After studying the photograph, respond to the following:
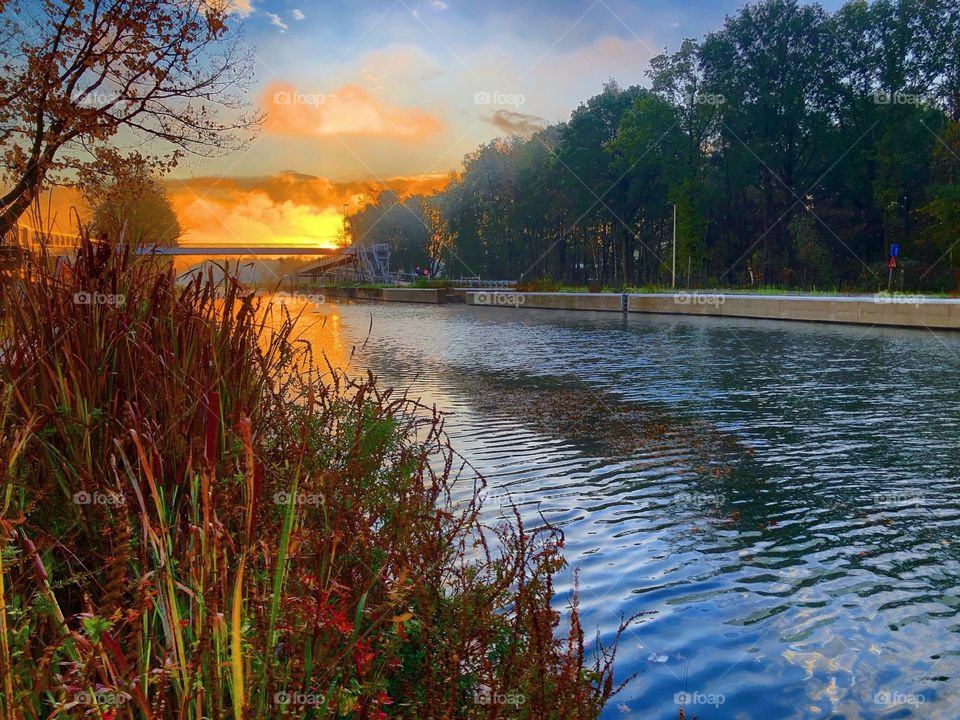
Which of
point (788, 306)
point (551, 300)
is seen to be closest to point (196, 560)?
point (788, 306)

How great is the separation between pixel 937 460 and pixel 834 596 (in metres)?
4.27

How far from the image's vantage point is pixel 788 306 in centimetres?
3066

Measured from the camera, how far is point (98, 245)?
13.3 ft

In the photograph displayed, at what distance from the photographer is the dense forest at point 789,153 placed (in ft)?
166

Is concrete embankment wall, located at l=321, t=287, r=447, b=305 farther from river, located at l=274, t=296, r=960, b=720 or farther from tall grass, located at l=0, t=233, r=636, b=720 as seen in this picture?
tall grass, located at l=0, t=233, r=636, b=720

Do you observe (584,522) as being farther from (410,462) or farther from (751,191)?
(751,191)

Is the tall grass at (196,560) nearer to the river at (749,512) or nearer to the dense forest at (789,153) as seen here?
the river at (749,512)

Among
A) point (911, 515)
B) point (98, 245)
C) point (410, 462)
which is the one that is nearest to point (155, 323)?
point (98, 245)

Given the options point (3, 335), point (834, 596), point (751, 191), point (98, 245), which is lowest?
point (834, 596)

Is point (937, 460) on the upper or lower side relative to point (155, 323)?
lower

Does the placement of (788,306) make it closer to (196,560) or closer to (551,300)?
(551,300)

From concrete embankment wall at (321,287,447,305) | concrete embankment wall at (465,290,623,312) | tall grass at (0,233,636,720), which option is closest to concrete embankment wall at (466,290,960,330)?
concrete embankment wall at (465,290,623,312)

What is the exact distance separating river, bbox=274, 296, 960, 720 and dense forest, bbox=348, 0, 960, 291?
119 ft

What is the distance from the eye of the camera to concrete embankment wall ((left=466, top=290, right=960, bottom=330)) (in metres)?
25.6
